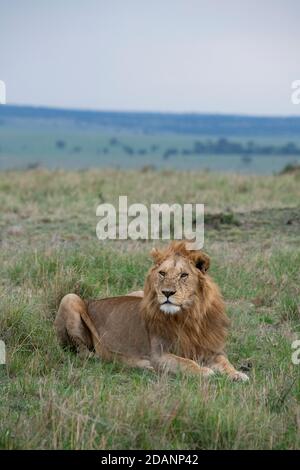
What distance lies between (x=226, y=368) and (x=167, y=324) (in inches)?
17.7

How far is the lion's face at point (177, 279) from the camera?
7070mm

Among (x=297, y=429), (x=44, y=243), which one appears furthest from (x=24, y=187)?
(x=297, y=429)

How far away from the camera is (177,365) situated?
7.07 m

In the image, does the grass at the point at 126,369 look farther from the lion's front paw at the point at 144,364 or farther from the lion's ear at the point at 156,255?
the lion's ear at the point at 156,255

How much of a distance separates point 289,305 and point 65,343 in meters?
1.67

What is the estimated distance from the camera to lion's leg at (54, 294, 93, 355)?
7.66m

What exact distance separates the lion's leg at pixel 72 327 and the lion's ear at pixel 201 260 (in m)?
0.90

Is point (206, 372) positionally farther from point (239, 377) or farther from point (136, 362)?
point (136, 362)

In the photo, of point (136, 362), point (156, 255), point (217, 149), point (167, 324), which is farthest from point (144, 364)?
point (217, 149)

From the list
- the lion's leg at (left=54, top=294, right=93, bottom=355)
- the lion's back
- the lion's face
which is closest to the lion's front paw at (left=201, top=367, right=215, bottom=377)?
the lion's face

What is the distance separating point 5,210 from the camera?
46.6 ft

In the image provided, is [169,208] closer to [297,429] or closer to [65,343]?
[65,343]

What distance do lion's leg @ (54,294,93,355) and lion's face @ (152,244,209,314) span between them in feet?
2.37
